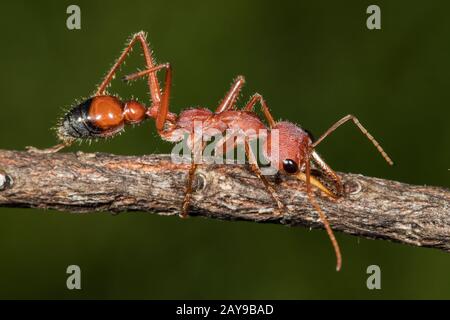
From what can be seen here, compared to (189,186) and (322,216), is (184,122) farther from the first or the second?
(322,216)

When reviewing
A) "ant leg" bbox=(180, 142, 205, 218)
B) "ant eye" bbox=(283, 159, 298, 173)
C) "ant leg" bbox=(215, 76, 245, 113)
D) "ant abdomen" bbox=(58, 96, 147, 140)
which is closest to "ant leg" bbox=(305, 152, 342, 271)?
"ant eye" bbox=(283, 159, 298, 173)

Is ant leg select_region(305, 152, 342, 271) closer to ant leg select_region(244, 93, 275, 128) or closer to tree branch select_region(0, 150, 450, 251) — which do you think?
tree branch select_region(0, 150, 450, 251)

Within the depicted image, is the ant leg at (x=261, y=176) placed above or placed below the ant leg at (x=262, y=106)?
below

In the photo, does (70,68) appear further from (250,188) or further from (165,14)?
(250,188)

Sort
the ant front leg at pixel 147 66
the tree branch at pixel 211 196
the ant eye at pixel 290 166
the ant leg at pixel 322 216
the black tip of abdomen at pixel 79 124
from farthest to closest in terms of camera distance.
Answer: the ant front leg at pixel 147 66, the black tip of abdomen at pixel 79 124, the ant eye at pixel 290 166, the ant leg at pixel 322 216, the tree branch at pixel 211 196

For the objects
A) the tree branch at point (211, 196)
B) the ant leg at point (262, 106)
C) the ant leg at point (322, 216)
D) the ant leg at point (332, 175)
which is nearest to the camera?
the tree branch at point (211, 196)

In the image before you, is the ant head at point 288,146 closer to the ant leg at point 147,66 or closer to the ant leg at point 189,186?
the ant leg at point 189,186

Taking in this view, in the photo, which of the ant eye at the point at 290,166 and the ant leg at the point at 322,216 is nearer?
the ant leg at the point at 322,216

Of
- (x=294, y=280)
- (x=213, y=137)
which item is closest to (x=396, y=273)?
(x=294, y=280)

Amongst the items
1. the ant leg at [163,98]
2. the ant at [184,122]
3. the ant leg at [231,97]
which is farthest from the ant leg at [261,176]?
the ant leg at [231,97]
